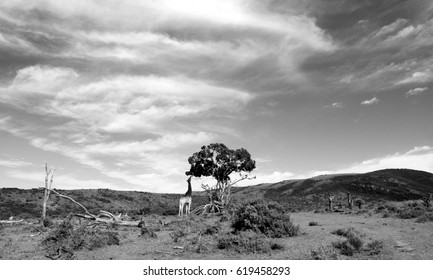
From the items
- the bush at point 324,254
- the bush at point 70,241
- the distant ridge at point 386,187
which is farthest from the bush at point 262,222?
the distant ridge at point 386,187

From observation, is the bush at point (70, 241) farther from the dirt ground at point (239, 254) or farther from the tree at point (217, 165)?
the tree at point (217, 165)

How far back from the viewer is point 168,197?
312 ft

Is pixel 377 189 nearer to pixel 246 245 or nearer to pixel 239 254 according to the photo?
pixel 246 245

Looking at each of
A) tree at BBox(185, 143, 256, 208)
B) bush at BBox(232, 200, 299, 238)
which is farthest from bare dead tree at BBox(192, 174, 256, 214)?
bush at BBox(232, 200, 299, 238)

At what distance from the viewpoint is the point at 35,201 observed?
58531mm

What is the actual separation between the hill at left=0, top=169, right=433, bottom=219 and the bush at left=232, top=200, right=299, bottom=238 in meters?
19.5

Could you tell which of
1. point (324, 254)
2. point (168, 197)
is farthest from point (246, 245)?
point (168, 197)

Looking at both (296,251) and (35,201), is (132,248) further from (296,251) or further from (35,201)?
(35,201)

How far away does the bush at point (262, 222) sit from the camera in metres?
16.2

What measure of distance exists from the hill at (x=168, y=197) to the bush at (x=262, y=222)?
19530mm

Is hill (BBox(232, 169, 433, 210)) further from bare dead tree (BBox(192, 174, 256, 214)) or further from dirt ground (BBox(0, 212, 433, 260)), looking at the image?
dirt ground (BBox(0, 212, 433, 260))
